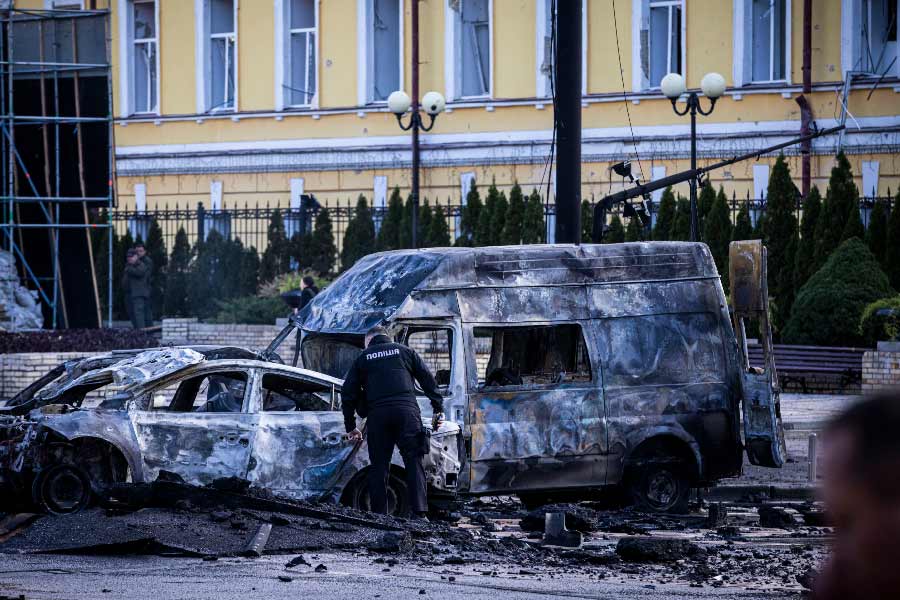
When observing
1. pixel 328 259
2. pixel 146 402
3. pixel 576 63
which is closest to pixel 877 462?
pixel 146 402

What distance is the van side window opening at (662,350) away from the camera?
12570mm

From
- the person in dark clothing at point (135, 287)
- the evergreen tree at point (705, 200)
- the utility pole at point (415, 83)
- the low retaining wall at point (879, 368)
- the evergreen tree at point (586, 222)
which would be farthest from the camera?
the utility pole at point (415, 83)

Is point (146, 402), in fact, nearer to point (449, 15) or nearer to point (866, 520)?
point (866, 520)

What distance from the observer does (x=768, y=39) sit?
32312mm

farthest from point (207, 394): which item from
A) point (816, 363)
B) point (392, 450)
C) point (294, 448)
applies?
point (816, 363)

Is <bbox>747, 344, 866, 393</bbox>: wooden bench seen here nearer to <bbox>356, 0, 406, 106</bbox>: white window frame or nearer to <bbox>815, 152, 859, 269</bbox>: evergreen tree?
Result: <bbox>815, 152, 859, 269</bbox>: evergreen tree

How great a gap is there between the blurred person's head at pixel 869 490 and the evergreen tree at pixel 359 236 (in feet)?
95.7

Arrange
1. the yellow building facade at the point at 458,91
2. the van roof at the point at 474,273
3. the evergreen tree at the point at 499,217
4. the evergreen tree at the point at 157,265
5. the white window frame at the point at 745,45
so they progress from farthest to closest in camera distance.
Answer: the evergreen tree at the point at 157,265, the white window frame at the point at 745,45, the yellow building facade at the point at 458,91, the evergreen tree at the point at 499,217, the van roof at the point at 474,273

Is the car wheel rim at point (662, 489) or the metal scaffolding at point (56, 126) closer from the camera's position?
the car wheel rim at point (662, 489)

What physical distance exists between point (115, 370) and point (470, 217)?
19320 millimetres

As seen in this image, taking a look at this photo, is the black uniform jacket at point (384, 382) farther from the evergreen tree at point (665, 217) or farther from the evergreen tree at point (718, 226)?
the evergreen tree at point (665, 217)

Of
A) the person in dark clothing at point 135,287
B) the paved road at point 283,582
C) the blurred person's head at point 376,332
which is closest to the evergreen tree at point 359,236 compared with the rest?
the person in dark clothing at point 135,287

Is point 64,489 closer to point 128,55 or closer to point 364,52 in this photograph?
point 364,52

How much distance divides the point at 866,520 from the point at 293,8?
3552 centimetres
